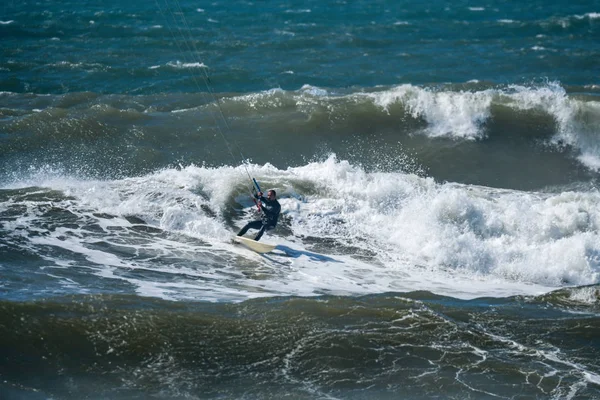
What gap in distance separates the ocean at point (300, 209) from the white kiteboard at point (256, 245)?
8.2 inches

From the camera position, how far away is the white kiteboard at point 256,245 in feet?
47.1

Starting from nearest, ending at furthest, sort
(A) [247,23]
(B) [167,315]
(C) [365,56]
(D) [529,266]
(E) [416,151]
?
(B) [167,315] → (D) [529,266] → (E) [416,151] → (C) [365,56] → (A) [247,23]

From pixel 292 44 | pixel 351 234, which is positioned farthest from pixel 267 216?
pixel 292 44

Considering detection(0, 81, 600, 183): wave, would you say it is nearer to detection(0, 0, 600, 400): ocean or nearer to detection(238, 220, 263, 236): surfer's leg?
detection(0, 0, 600, 400): ocean

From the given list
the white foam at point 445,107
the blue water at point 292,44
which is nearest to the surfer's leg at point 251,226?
the white foam at point 445,107

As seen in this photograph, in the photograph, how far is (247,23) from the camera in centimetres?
3189

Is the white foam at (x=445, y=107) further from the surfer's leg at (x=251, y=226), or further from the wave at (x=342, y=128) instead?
the surfer's leg at (x=251, y=226)

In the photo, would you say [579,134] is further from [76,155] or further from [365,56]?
Answer: [76,155]

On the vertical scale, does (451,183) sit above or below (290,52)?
below

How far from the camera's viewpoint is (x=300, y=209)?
16.8 m

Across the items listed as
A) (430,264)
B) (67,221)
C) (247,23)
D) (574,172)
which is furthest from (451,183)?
(247,23)

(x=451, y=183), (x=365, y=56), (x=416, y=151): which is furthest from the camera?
(x=365, y=56)

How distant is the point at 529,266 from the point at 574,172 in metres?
6.50

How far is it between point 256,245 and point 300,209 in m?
2.59
